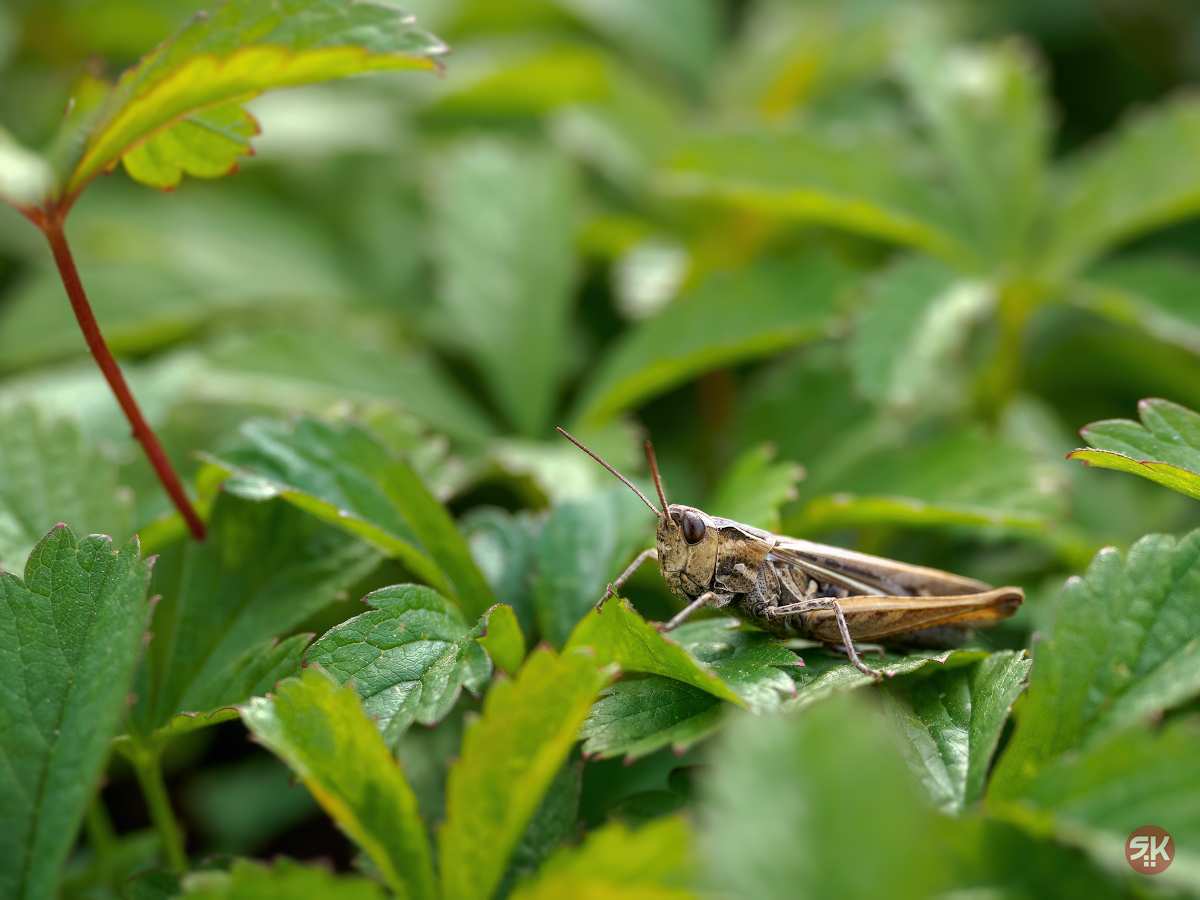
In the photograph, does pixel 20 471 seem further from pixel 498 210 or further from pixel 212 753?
pixel 498 210

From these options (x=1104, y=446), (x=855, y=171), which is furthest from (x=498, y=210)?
(x=1104, y=446)

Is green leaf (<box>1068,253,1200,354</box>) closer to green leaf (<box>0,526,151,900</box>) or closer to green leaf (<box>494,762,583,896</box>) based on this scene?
green leaf (<box>494,762,583,896</box>)

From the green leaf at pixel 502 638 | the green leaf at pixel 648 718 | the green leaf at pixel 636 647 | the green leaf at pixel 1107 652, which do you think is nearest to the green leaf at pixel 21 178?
the green leaf at pixel 502 638

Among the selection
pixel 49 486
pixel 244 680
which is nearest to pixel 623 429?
pixel 244 680

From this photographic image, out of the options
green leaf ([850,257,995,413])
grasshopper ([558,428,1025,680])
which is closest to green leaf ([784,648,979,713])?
grasshopper ([558,428,1025,680])

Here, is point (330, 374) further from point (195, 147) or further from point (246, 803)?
point (246, 803)

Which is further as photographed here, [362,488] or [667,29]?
[667,29]
